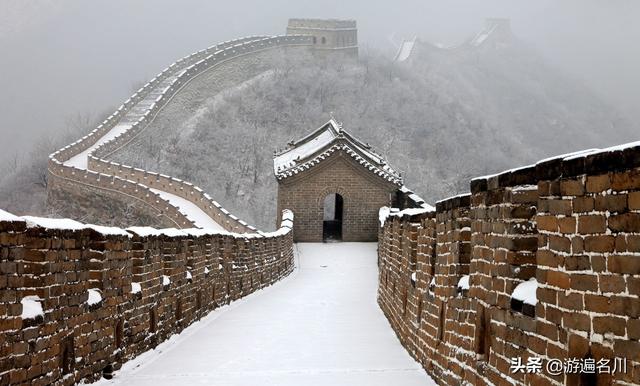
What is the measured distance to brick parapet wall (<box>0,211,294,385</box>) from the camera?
593 cm

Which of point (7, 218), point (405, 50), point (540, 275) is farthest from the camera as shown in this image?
point (405, 50)

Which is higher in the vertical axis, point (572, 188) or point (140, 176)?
point (140, 176)

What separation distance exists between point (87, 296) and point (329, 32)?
83.7m

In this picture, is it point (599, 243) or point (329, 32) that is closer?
point (599, 243)

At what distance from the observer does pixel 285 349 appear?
399 inches

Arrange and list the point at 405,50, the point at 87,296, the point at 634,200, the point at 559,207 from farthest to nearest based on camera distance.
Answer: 1. the point at 405,50
2. the point at 87,296
3. the point at 559,207
4. the point at 634,200

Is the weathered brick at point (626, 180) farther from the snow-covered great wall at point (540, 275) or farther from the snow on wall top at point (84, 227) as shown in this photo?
the snow on wall top at point (84, 227)

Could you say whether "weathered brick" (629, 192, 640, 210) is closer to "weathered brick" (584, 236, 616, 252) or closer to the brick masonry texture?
"weathered brick" (584, 236, 616, 252)

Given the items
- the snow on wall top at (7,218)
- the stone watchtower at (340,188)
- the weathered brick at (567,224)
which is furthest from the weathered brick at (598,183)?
the stone watchtower at (340,188)

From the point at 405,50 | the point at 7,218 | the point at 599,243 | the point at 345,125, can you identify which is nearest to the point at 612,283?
the point at 599,243

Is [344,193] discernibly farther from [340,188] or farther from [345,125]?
[345,125]

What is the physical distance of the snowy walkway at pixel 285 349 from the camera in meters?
8.34

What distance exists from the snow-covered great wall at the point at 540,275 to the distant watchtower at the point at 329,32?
81.9 metres

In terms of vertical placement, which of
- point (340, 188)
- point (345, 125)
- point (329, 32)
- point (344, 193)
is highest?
point (329, 32)
